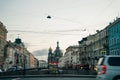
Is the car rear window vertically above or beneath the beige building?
beneath

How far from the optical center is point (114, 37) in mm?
88062

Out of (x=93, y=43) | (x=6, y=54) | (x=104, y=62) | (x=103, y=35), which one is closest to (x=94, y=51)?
(x=93, y=43)

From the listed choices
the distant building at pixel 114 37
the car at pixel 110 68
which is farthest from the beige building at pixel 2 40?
the car at pixel 110 68

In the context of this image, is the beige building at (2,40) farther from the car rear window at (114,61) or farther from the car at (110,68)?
the car rear window at (114,61)

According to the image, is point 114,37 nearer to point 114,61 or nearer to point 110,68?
point 114,61

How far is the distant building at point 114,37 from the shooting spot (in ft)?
275

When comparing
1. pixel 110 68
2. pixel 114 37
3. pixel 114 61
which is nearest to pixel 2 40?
pixel 114 37

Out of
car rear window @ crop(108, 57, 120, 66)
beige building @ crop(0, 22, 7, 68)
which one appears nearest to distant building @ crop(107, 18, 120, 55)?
beige building @ crop(0, 22, 7, 68)

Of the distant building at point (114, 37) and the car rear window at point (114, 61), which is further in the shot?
the distant building at point (114, 37)

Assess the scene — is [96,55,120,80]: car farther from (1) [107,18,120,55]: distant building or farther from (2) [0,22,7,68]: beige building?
(2) [0,22,7,68]: beige building

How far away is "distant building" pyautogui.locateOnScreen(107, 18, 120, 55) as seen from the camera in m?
83.9

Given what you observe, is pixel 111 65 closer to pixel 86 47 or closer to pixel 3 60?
pixel 3 60

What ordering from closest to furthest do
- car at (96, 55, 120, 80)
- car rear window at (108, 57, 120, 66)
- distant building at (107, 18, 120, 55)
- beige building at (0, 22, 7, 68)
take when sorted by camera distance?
car at (96, 55, 120, 80), car rear window at (108, 57, 120, 66), distant building at (107, 18, 120, 55), beige building at (0, 22, 7, 68)

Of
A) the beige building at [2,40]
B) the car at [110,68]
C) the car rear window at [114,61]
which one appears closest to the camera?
the car at [110,68]
